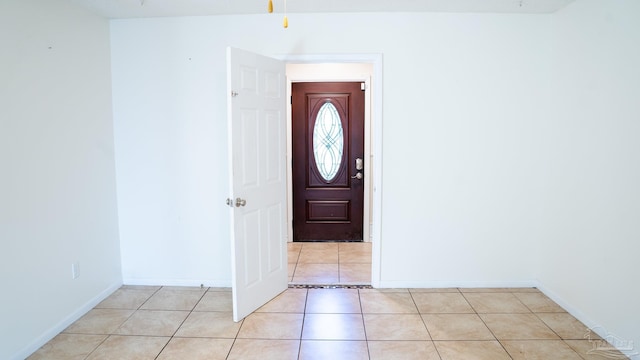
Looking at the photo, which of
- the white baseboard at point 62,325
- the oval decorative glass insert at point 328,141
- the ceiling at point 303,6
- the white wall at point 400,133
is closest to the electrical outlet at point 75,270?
the white baseboard at point 62,325

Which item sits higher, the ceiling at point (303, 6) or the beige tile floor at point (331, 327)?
the ceiling at point (303, 6)

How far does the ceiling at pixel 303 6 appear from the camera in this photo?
3070 millimetres

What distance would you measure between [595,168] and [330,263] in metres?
2.53

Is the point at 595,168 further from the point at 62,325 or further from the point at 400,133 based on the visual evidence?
the point at 62,325

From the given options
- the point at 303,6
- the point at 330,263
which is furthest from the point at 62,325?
the point at 303,6

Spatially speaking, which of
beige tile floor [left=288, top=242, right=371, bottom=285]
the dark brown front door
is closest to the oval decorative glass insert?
the dark brown front door

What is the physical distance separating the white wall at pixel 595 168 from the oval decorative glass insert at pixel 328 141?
2.27 m

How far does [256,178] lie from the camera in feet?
10.3

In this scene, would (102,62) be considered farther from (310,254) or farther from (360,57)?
(310,254)

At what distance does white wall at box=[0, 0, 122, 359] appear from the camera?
8.00ft

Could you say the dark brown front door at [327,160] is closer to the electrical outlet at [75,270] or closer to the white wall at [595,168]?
the white wall at [595,168]

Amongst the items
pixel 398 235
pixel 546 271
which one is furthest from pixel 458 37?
pixel 546 271

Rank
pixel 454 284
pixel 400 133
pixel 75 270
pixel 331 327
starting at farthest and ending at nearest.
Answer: pixel 454 284 < pixel 400 133 < pixel 75 270 < pixel 331 327

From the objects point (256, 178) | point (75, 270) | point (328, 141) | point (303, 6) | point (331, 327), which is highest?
point (303, 6)
